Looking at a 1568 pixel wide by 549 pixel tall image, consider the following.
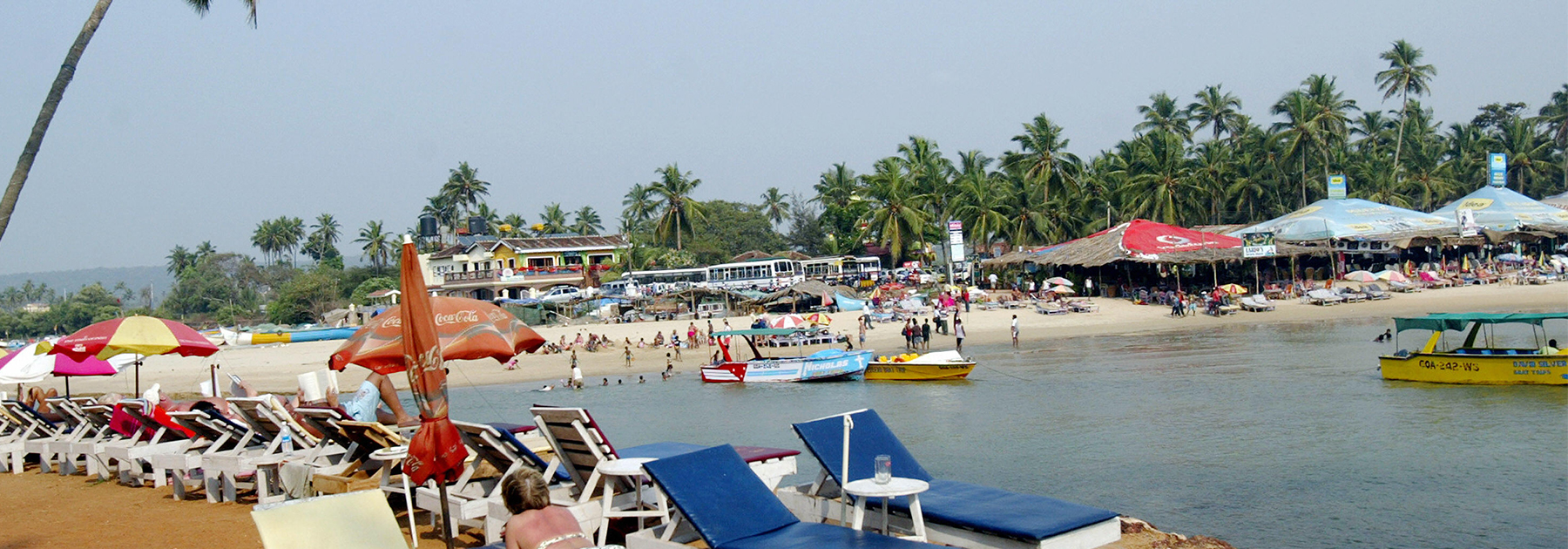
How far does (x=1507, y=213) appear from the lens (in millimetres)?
53031

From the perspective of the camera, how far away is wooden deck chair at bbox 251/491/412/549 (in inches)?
199

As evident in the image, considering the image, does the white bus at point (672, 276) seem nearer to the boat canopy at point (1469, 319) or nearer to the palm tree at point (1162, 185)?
the palm tree at point (1162, 185)

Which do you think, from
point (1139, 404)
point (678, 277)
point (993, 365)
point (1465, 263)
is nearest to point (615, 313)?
point (678, 277)

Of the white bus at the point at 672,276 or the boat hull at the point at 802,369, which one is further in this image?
the white bus at the point at 672,276

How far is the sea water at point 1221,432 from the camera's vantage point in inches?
434

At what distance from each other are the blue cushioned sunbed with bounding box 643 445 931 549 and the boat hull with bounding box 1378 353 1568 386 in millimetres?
18364

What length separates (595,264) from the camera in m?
73.2

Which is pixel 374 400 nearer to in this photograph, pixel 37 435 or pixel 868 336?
pixel 37 435

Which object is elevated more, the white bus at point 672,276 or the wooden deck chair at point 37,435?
the white bus at point 672,276

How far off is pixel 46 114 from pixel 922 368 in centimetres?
2040

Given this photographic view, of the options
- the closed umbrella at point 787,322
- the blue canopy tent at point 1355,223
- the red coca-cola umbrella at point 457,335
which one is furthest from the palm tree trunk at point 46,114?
the blue canopy tent at point 1355,223

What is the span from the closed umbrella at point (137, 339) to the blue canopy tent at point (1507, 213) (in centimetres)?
5601

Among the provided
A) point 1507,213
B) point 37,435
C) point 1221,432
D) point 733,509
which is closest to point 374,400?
point 37,435

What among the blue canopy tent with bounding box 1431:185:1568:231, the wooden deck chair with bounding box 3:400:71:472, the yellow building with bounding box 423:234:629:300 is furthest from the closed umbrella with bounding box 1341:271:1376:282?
the wooden deck chair with bounding box 3:400:71:472
